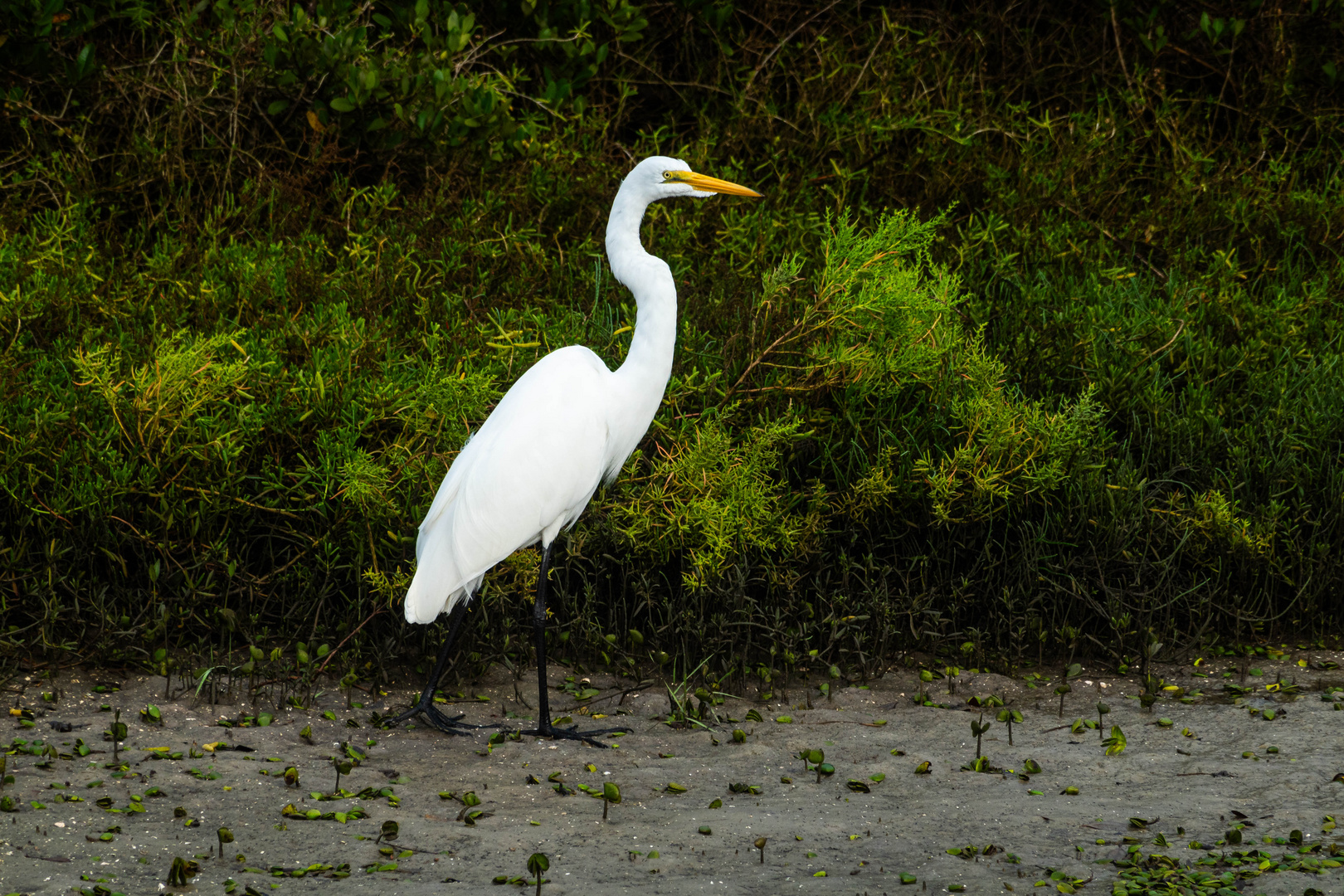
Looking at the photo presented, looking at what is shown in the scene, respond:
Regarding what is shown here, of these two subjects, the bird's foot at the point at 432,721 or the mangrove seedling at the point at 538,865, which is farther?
the bird's foot at the point at 432,721

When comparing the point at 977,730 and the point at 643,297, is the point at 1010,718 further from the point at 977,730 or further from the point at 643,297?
the point at 643,297

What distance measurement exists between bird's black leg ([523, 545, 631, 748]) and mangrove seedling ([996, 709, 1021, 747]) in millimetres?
932

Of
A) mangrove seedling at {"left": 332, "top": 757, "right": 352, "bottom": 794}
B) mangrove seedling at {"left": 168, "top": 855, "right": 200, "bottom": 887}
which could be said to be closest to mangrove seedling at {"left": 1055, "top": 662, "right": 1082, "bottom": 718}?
mangrove seedling at {"left": 332, "top": 757, "right": 352, "bottom": 794}

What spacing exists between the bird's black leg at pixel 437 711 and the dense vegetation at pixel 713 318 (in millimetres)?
236

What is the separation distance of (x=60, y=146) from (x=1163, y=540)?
453 centimetres

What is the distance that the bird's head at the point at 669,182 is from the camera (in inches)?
128

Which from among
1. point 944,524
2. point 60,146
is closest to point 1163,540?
point 944,524

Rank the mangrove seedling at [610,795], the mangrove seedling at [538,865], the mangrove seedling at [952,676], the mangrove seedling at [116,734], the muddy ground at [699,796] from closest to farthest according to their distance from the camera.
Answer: the mangrove seedling at [538,865] < the muddy ground at [699,796] < the mangrove seedling at [610,795] < the mangrove seedling at [116,734] < the mangrove seedling at [952,676]

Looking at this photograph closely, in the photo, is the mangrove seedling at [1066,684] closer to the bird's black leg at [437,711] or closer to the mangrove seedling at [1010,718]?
the mangrove seedling at [1010,718]

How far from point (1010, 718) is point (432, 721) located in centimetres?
142

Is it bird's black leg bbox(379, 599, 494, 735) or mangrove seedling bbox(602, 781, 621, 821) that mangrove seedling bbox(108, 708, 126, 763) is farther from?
mangrove seedling bbox(602, 781, 621, 821)

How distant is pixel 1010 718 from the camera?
3184 millimetres

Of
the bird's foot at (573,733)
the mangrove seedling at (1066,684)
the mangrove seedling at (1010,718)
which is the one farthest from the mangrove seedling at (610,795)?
the mangrove seedling at (1066,684)

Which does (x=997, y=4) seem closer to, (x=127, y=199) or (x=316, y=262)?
(x=316, y=262)
